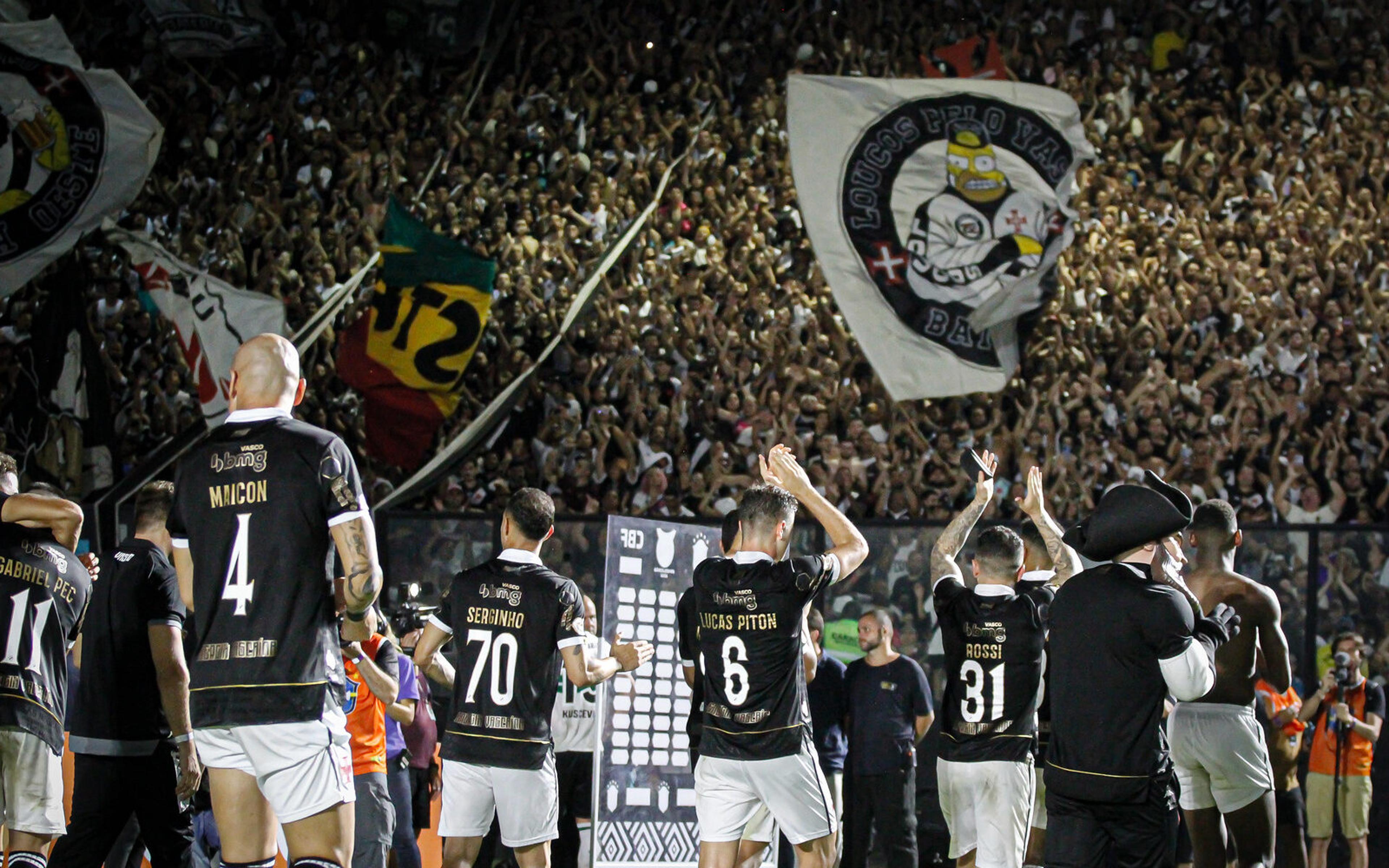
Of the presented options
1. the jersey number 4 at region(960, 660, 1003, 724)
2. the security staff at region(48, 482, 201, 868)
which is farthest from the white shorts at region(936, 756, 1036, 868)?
the security staff at region(48, 482, 201, 868)

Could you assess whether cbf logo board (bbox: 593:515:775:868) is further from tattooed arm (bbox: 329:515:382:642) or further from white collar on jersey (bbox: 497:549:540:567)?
tattooed arm (bbox: 329:515:382:642)

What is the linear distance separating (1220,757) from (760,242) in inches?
365

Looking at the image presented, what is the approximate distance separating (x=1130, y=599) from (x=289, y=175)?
13615 millimetres

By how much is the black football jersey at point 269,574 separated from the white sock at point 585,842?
5385 millimetres

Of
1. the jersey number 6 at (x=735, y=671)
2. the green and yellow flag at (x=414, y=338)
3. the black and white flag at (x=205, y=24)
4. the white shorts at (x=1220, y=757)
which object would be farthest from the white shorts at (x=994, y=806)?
the black and white flag at (x=205, y=24)

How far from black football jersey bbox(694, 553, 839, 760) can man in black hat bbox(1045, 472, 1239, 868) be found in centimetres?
124

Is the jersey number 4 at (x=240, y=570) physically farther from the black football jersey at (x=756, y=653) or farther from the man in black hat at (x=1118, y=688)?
the man in black hat at (x=1118, y=688)

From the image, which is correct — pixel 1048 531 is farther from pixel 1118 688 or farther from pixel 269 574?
pixel 269 574

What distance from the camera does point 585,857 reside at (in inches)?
370

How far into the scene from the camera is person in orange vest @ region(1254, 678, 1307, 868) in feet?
28.1

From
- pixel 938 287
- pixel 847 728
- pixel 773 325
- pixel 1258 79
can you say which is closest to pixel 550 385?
pixel 773 325

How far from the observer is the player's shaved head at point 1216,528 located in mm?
6566

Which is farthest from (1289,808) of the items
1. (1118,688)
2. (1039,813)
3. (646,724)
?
(1118,688)

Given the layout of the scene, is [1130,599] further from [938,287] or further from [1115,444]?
[938,287]
